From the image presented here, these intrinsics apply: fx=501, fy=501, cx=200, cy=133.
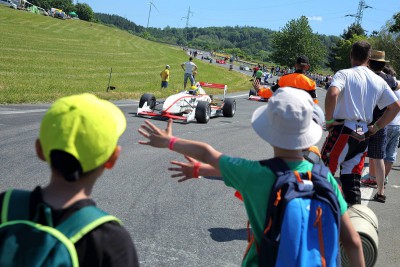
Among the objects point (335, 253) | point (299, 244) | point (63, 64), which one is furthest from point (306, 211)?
point (63, 64)

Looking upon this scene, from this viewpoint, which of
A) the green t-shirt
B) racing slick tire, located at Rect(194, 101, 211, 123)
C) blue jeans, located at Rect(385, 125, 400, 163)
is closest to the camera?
the green t-shirt

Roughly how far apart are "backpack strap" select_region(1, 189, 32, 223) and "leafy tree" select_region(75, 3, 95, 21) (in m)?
161

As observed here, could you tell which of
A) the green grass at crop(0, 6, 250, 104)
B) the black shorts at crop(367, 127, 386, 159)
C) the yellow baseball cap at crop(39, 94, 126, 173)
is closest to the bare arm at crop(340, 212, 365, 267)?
the yellow baseball cap at crop(39, 94, 126, 173)

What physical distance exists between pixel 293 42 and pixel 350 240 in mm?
60039

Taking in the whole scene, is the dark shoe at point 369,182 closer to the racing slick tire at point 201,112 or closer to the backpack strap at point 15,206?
the racing slick tire at point 201,112

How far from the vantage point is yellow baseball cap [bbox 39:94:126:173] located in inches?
66.1

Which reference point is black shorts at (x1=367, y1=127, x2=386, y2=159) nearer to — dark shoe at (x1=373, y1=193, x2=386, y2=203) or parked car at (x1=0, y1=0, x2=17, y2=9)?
dark shoe at (x1=373, y1=193, x2=386, y2=203)

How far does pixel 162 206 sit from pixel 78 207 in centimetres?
423

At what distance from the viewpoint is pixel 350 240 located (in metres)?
2.53

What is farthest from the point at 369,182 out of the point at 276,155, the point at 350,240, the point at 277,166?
the point at 277,166

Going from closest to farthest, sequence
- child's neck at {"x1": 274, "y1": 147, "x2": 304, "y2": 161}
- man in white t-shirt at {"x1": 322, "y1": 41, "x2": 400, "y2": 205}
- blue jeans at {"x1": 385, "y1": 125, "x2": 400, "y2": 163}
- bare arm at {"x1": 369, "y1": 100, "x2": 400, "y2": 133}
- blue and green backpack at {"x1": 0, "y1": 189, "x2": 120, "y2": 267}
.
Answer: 1. blue and green backpack at {"x1": 0, "y1": 189, "x2": 120, "y2": 267}
2. child's neck at {"x1": 274, "y1": 147, "x2": 304, "y2": 161}
3. man in white t-shirt at {"x1": 322, "y1": 41, "x2": 400, "y2": 205}
4. bare arm at {"x1": 369, "y1": 100, "x2": 400, "y2": 133}
5. blue jeans at {"x1": 385, "y1": 125, "x2": 400, "y2": 163}

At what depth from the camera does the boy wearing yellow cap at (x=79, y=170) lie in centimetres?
167

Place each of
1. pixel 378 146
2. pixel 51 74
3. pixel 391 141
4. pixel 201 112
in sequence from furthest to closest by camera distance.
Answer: pixel 51 74, pixel 201 112, pixel 391 141, pixel 378 146

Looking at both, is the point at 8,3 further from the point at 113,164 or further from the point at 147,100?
the point at 113,164
